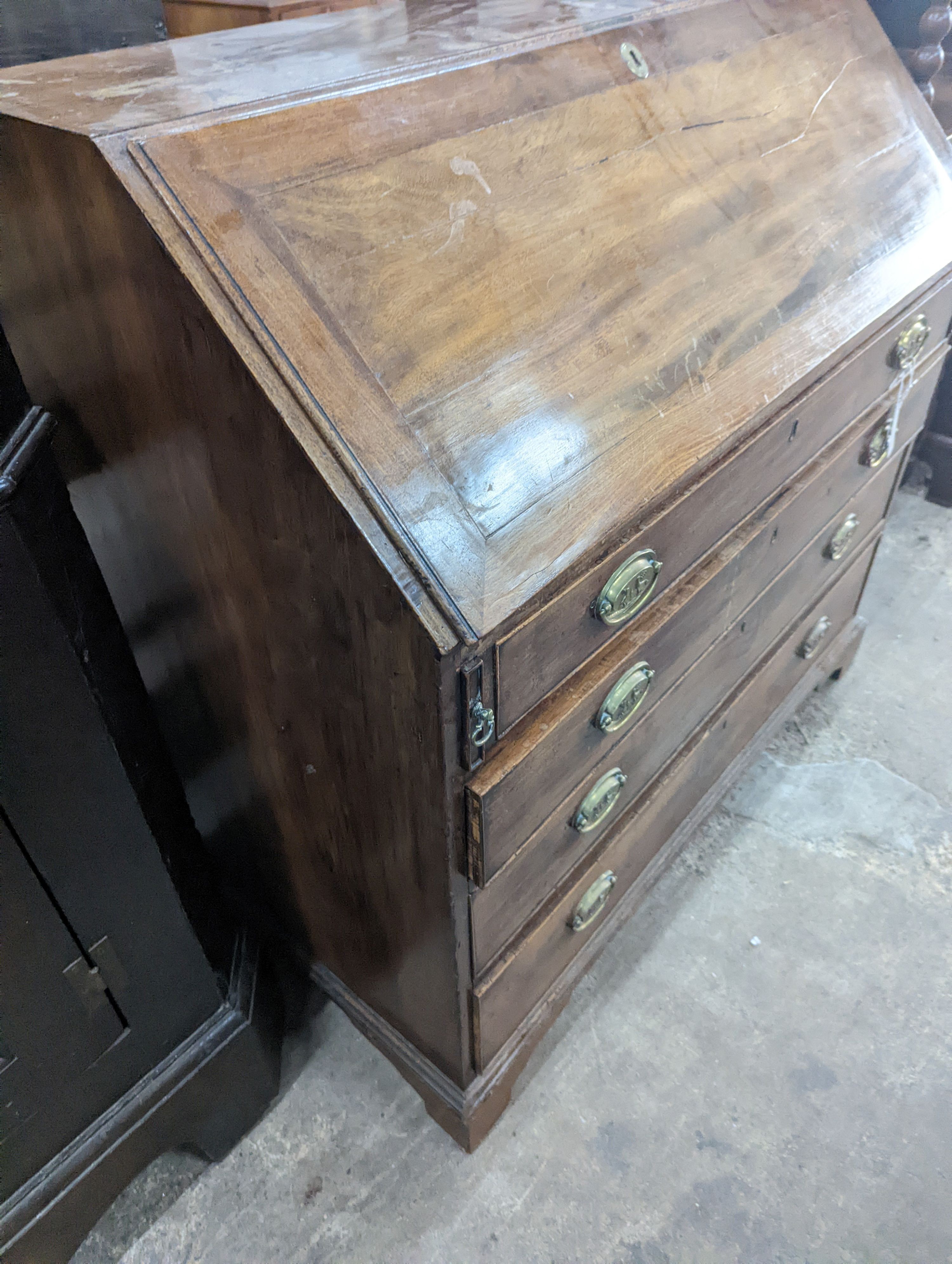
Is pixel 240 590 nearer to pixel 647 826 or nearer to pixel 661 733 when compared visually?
pixel 661 733

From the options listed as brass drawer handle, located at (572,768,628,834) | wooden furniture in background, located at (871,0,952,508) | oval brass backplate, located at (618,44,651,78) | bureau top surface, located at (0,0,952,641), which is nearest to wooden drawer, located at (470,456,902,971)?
brass drawer handle, located at (572,768,628,834)

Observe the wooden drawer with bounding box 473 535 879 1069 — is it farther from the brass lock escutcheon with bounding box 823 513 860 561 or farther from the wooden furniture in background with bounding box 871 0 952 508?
the wooden furniture in background with bounding box 871 0 952 508

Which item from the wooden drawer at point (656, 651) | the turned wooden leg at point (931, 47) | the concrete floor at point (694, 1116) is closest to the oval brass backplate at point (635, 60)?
the wooden drawer at point (656, 651)

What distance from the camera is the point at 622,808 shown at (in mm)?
1185

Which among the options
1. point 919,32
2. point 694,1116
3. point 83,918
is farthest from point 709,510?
point 919,32

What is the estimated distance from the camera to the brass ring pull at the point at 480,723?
0.72m

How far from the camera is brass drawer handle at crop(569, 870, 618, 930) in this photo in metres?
1.15

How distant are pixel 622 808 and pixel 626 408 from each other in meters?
0.60

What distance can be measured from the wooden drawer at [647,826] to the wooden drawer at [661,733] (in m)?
0.03

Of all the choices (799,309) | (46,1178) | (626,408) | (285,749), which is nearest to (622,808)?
(285,749)

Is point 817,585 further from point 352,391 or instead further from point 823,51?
point 352,391

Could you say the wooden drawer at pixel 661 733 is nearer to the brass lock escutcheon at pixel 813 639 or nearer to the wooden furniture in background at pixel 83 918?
the brass lock escutcheon at pixel 813 639

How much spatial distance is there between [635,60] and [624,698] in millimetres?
749

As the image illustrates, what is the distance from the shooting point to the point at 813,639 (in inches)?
63.4
